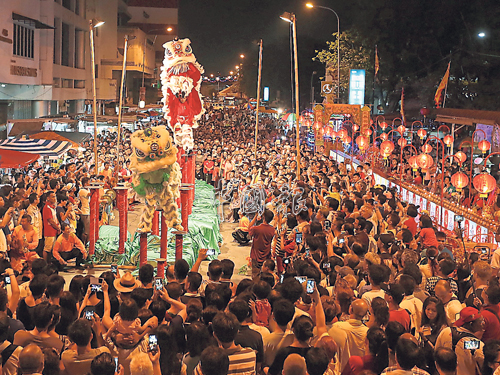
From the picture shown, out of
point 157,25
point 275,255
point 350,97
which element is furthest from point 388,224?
point 157,25

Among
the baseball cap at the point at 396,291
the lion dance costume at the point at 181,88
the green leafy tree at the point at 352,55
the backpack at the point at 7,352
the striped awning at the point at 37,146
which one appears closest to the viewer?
the backpack at the point at 7,352

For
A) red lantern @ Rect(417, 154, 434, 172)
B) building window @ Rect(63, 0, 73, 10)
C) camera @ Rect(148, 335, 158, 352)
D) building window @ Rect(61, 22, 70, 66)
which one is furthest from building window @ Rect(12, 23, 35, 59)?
camera @ Rect(148, 335, 158, 352)

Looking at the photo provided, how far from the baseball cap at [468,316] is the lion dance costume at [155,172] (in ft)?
17.1

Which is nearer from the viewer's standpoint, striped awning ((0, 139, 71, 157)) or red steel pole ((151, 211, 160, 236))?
red steel pole ((151, 211, 160, 236))

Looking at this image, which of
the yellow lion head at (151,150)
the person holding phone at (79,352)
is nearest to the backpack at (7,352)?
the person holding phone at (79,352)

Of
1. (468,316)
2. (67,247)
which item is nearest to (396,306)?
(468,316)

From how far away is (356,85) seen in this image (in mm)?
30922

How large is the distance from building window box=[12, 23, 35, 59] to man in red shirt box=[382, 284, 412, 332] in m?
24.5

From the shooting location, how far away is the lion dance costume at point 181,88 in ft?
45.6

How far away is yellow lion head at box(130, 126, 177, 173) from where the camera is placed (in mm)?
9414

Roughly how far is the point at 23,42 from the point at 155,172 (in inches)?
826

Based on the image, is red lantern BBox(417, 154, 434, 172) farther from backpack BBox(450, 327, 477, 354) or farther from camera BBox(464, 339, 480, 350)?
camera BBox(464, 339, 480, 350)

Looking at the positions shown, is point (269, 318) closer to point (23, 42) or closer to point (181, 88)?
point (181, 88)

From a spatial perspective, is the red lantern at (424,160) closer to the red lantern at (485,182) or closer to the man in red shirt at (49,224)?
the red lantern at (485,182)
